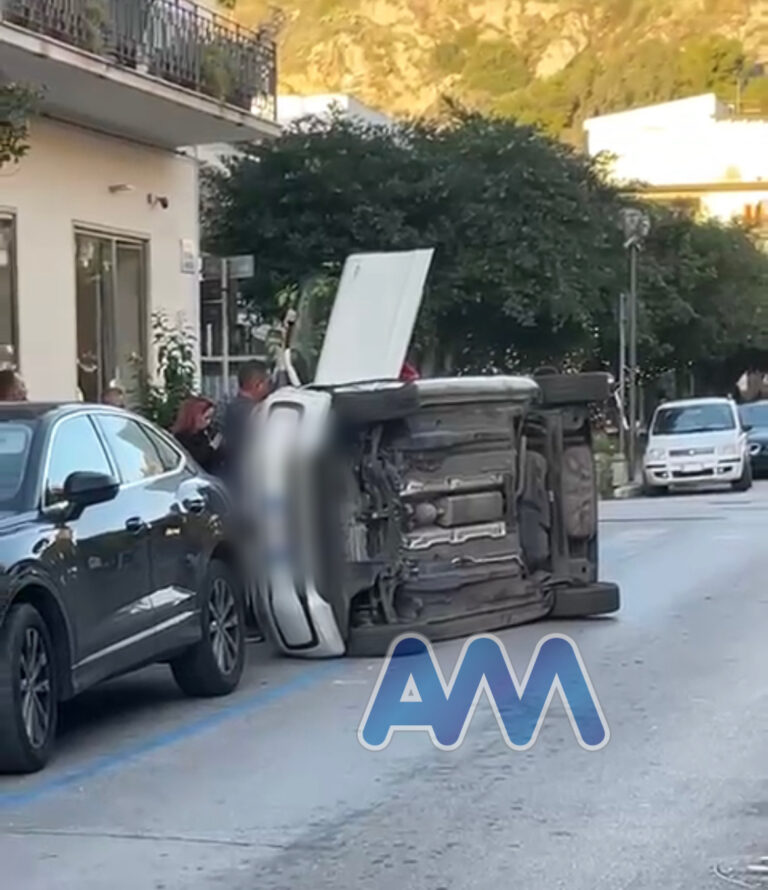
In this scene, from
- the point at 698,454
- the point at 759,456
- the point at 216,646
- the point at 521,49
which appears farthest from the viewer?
the point at 521,49

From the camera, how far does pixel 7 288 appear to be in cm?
1958

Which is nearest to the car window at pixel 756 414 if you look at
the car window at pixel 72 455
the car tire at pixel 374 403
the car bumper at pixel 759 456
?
the car bumper at pixel 759 456

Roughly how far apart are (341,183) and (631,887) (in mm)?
25238

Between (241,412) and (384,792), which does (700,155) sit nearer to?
(241,412)

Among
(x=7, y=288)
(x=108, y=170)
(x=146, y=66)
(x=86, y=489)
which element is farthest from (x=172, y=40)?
(x=86, y=489)

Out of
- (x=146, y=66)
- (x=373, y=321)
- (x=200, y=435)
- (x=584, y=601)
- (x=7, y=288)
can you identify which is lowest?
(x=584, y=601)

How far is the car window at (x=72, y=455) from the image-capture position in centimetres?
922

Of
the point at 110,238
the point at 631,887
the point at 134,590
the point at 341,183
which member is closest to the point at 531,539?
the point at 134,590

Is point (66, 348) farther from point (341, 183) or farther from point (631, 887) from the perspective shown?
point (631, 887)

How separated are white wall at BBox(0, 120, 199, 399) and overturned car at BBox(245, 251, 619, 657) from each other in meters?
8.15

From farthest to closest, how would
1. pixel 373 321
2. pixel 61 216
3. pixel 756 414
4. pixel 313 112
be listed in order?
pixel 313 112 < pixel 756 414 < pixel 61 216 < pixel 373 321

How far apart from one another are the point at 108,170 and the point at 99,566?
42.7ft

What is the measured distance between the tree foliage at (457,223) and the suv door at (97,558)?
20717mm

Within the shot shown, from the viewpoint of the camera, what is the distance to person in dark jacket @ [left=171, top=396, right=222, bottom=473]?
1359 cm
